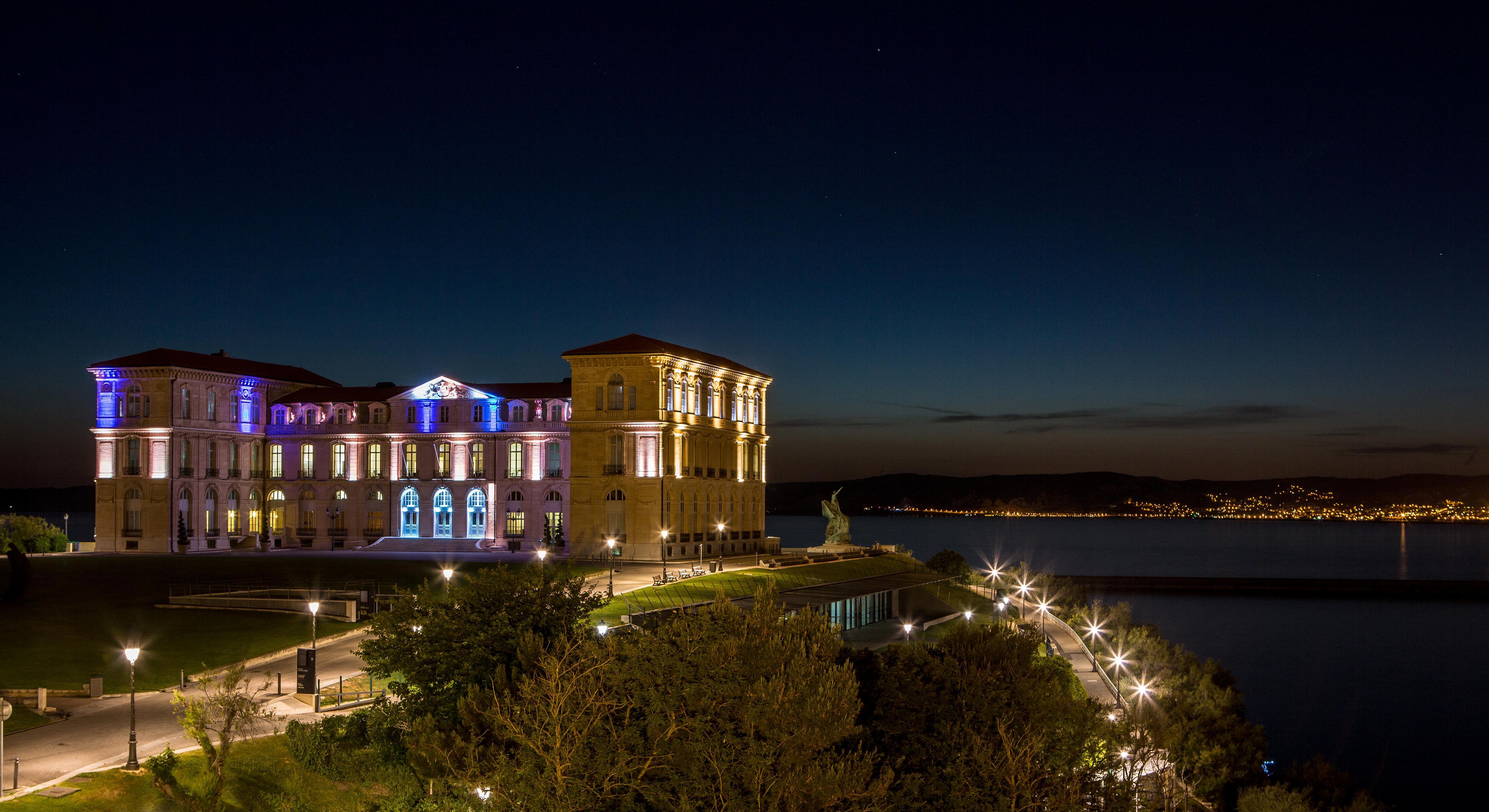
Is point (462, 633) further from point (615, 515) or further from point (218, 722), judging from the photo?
point (615, 515)

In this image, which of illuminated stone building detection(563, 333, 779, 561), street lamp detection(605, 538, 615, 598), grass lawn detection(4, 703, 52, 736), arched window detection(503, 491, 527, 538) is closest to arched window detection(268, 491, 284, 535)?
arched window detection(503, 491, 527, 538)

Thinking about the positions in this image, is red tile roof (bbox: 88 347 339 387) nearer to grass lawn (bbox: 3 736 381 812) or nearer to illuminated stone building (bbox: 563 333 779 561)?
illuminated stone building (bbox: 563 333 779 561)

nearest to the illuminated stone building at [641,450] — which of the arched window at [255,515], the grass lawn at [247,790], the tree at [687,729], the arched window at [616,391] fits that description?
the arched window at [616,391]

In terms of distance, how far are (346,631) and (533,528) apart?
37534 mm

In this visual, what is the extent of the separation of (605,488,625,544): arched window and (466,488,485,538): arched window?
42.8ft

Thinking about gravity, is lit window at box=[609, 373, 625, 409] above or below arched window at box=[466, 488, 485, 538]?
above

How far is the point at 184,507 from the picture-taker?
82375 millimetres

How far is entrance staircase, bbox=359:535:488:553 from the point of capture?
266ft

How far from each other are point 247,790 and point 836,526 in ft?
200

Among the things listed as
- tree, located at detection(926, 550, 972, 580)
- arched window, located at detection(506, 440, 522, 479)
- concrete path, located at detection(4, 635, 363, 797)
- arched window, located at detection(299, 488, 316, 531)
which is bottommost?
tree, located at detection(926, 550, 972, 580)

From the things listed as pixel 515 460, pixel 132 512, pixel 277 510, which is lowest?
pixel 277 510

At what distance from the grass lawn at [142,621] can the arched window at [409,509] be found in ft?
50.2

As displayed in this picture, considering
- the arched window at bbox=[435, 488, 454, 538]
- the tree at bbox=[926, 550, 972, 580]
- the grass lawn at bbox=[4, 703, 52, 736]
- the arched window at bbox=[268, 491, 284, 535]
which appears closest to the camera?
the grass lawn at bbox=[4, 703, 52, 736]

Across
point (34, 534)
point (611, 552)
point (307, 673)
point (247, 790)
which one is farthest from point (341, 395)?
point (247, 790)
